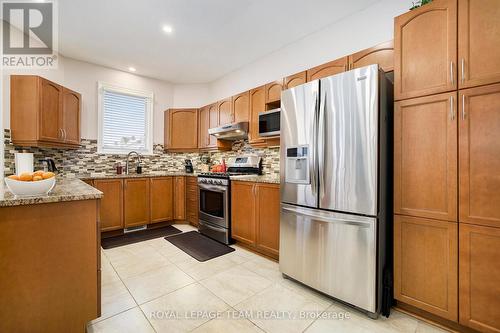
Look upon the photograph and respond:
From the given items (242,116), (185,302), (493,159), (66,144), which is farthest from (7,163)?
(493,159)

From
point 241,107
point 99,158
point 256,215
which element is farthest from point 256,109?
point 99,158

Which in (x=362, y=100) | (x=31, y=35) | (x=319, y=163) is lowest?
(x=319, y=163)

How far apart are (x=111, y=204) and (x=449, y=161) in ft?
13.3

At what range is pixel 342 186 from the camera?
5.86 ft

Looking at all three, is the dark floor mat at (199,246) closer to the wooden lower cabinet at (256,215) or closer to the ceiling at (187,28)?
the wooden lower cabinet at (256,215)

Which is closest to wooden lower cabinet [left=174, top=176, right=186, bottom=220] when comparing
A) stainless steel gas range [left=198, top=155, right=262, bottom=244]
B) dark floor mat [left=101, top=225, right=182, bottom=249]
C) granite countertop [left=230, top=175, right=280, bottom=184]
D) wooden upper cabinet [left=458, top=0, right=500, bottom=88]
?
dark floor mat [left=101, top=225, right=182, bottom=249]

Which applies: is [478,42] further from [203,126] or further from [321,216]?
[203,126]

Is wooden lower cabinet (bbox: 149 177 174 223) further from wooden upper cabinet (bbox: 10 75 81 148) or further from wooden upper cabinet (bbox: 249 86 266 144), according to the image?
wooden upper cabinet (bbox: 249 86 266 144)

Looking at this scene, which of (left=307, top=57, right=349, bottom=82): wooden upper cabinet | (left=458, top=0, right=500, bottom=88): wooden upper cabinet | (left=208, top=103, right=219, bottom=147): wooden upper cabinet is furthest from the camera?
(left=208, top=103, right=219, bottom=147): wooden upper cabinet

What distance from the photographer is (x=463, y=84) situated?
1442 mm

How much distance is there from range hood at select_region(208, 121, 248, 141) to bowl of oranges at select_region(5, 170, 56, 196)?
7.89 ft

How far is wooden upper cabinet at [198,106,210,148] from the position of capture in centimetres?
429

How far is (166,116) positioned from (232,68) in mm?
1671

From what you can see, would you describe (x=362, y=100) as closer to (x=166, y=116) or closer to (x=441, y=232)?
(x=441, y=232)
